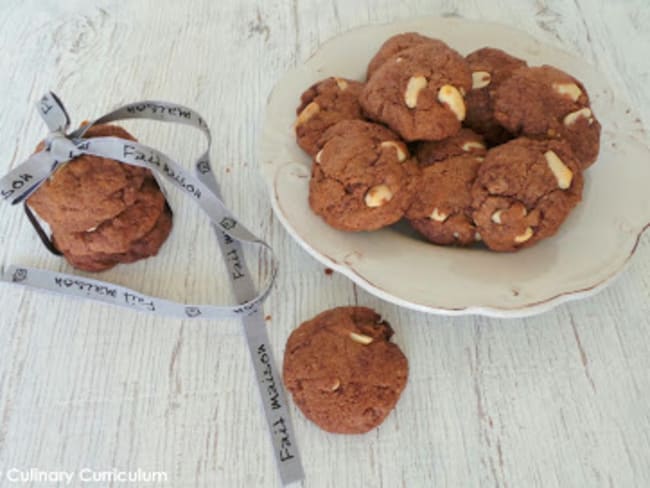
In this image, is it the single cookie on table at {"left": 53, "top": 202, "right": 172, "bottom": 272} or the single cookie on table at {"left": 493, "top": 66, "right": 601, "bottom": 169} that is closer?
the single cookie on table at {"left": 493, "top": 66, "right": 601, "bottom": 169}

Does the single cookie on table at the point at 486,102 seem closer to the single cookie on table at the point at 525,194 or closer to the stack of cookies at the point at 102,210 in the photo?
the single cookie on table at the point at 525,194

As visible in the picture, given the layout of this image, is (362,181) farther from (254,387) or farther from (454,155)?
(254,387)

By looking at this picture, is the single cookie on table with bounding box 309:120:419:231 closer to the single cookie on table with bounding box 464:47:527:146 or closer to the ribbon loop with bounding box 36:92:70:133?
the single cookie on table with bounding box 464:47:527:146

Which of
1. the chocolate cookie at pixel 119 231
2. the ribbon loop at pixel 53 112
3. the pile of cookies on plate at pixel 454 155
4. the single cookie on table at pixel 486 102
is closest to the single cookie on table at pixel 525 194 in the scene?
the pile of cookies on plate at pixel 454 155

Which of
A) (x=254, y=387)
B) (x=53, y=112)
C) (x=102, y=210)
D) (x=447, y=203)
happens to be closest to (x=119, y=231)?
(x=102, y=210)

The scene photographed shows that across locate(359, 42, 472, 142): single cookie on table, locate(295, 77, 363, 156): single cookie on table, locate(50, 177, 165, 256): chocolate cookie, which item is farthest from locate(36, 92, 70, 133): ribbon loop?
locate(359, 42, 472, 142): single cookie on table

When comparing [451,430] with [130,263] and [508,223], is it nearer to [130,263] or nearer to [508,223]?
[508,223]
